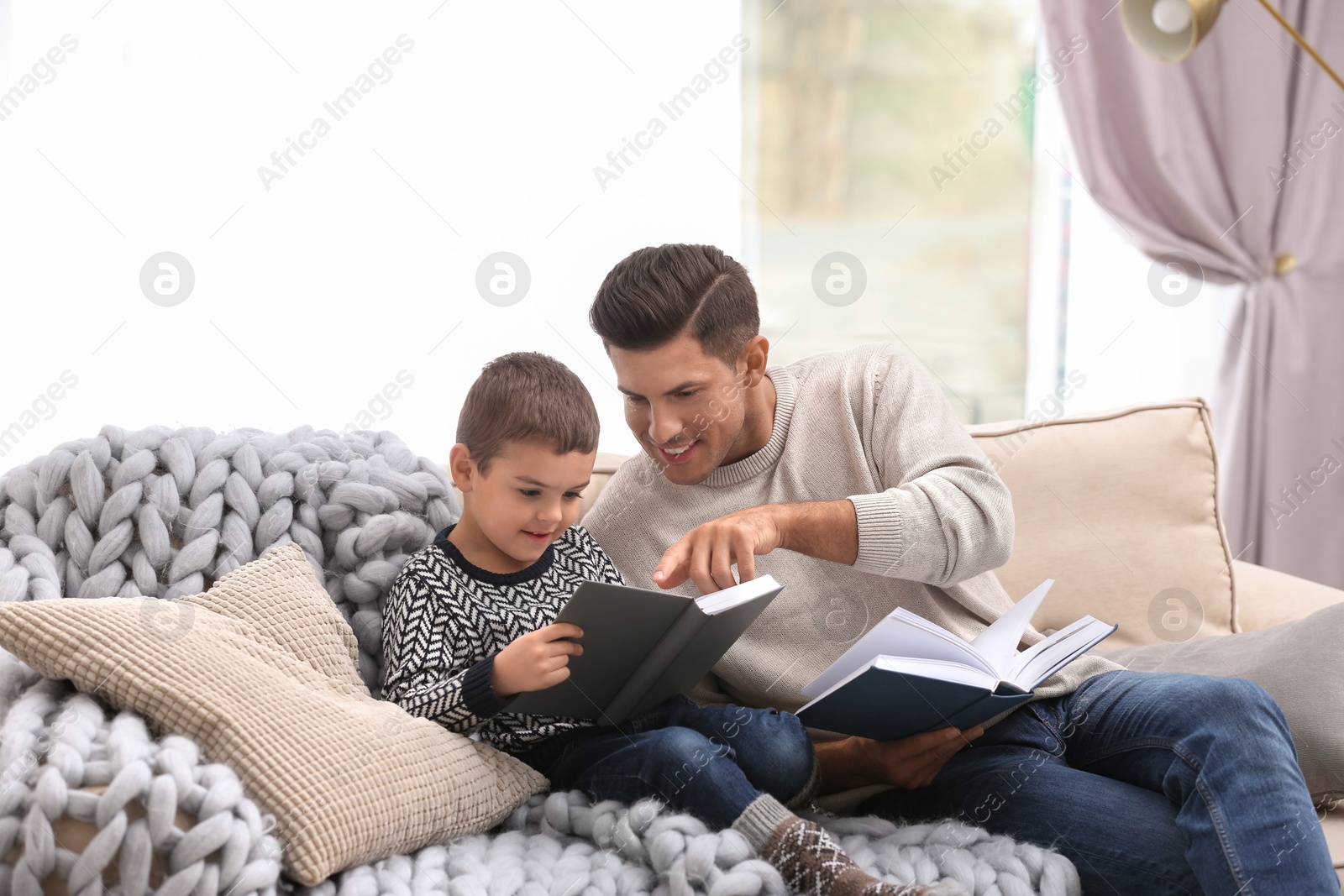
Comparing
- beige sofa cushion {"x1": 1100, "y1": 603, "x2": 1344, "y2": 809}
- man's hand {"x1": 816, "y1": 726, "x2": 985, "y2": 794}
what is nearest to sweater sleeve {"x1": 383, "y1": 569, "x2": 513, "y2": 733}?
man's hand {"x1": 816, "y1": 726, "x2": 985, "y2": 794}

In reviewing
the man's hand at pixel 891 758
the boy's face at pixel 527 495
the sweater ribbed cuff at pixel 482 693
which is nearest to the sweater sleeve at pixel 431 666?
the sweater ribbed cuff at pixel 482 693

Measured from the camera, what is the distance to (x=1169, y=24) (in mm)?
1979

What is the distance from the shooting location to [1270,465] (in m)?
2.76

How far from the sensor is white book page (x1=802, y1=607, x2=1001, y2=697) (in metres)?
1.09

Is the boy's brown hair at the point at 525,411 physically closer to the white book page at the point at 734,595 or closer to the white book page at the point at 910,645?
the white book page at the point at 734,595

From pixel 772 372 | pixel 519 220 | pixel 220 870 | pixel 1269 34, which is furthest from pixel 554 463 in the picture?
pixel 1269 34

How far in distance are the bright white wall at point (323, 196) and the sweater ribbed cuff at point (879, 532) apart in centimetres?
146

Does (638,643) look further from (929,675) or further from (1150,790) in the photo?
(1150,790)

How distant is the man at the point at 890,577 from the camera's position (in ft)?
3.58

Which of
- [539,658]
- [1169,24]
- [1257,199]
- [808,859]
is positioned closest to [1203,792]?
[808,859]

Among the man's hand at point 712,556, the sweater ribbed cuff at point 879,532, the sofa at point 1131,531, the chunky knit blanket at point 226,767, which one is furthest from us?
the sofa at point 1131,531

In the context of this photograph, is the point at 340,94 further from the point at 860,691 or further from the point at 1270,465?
the point at 1270,465

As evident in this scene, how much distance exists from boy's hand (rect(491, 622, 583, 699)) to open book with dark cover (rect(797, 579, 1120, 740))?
0.27 metres

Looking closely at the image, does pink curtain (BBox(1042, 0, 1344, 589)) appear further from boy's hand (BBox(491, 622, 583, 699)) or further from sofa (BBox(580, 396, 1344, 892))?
boy's hand (BBox(491, 622, 583, 699))
